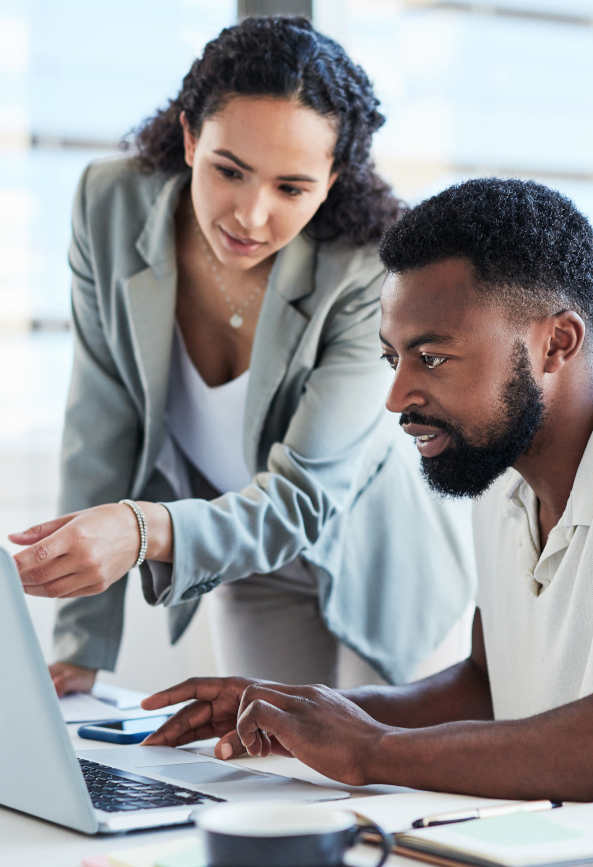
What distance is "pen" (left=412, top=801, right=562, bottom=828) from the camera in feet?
2.86

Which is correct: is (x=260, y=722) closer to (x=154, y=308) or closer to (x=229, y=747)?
(x=229, y=747)

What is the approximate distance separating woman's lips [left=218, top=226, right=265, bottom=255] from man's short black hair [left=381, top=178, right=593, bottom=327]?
356 mm

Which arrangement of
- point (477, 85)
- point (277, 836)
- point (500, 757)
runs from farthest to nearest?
point (477, 85)
point (500, 757)
point (277, 836)

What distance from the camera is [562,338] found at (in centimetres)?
126

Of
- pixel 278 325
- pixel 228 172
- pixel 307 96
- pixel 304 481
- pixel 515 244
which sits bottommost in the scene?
pixel 304 481

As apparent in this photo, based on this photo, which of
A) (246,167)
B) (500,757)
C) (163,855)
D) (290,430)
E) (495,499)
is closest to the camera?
(163,855)

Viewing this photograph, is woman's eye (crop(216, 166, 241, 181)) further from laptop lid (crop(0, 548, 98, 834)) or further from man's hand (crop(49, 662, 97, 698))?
laptop lid (crop(0, 548, 98, 834))

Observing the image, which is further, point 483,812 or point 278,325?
point 278,325

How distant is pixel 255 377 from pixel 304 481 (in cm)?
21

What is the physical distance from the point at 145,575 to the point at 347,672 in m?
0.52

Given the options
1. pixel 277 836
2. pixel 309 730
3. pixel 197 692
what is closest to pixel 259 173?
pixel 197 692

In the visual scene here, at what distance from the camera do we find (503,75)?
10.2 feet

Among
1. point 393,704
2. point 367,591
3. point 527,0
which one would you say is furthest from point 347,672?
point 527,0

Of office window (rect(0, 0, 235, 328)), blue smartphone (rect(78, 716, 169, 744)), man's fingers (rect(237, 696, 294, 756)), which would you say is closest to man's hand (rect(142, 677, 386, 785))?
man's fingers (rect(237, 696, 294, 756))
